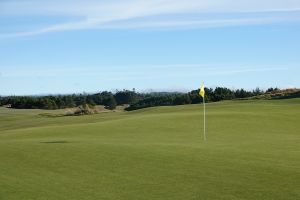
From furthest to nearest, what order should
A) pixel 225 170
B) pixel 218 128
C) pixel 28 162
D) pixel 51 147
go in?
pixel 218 128, pixel 51 147, pixel 28 162, pixel 225 170

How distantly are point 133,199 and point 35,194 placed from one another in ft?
7.70

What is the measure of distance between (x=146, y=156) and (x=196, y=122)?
1575cm

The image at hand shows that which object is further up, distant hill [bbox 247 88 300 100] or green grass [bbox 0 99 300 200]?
distant hill [bbox 247 88 300 100]

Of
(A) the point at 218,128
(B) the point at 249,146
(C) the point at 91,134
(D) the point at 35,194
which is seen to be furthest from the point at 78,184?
(A) the point at 218,128

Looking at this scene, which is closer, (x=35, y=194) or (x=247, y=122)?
(x=35, y=194)

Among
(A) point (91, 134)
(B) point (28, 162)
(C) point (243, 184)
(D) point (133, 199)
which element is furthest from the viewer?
(A) point (91, 134)

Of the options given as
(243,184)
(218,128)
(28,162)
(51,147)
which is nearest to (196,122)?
(218,128)

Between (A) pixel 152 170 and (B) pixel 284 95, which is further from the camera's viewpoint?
(B) pixel 284 95

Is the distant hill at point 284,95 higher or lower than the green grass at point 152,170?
higher

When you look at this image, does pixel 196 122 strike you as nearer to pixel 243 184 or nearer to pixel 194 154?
pixel 194 154

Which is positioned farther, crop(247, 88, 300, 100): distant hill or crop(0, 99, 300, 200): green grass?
crop(247, 88, 300, 100): distant hill

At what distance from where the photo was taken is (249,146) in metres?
19.9

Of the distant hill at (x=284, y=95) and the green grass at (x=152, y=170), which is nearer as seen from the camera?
the green grass at (x=152, y=170)

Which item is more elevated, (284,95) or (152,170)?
(284,95)
